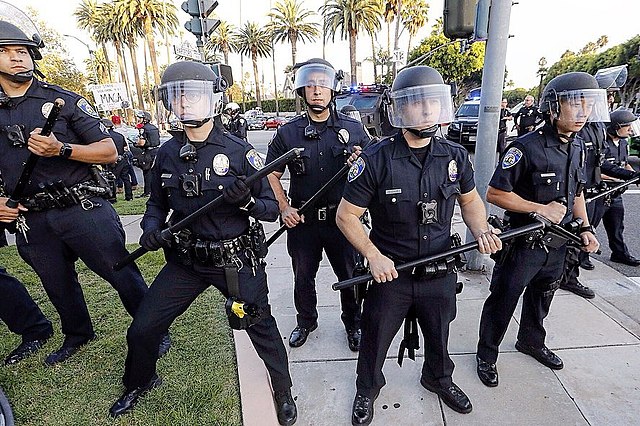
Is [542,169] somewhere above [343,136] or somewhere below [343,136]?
below

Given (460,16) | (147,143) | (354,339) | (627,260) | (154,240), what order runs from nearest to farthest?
(154,240), (354,339), (460,16), (627,260), (147,143)

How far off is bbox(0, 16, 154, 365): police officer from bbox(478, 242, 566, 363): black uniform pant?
2.49 m

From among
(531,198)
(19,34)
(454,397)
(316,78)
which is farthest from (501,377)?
(19,34)

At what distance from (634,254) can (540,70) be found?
2029 cm

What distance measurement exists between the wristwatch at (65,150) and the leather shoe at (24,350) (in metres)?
1.71

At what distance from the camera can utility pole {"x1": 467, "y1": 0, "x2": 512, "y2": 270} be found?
3871mm

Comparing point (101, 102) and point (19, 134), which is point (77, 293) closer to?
point (19, 134)

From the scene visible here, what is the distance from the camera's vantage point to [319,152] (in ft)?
9.89

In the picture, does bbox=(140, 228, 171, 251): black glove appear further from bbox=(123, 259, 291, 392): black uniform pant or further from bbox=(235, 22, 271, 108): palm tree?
bbox=(235, 22, 271, 108): palm tree

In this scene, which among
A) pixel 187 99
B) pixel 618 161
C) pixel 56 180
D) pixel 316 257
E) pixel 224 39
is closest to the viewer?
pixel 187 99

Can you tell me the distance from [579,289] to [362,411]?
2.82 meters

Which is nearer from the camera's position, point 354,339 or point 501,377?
point 501,377

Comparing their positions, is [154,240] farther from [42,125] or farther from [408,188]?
[408,188]

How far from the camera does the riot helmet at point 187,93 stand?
2.14m
